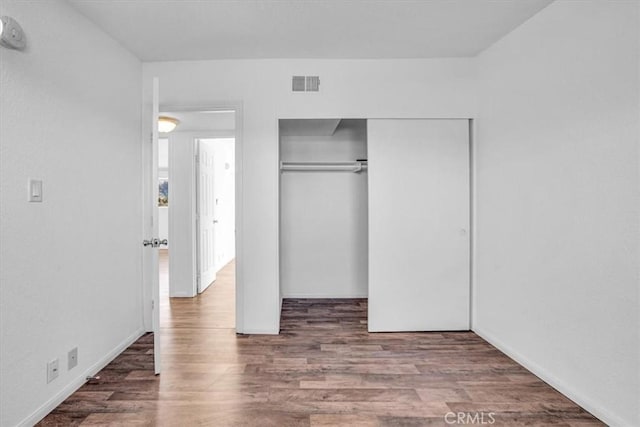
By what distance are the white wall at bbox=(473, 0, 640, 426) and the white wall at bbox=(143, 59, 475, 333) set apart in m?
0.46

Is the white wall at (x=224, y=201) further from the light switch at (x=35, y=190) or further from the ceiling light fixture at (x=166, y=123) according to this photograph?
Result: the light switch at (x=35, y=190)

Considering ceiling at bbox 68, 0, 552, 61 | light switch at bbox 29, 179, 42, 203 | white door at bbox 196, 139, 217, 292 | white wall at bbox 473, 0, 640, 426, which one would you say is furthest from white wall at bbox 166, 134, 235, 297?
white wall at bbox 473, 0, 640, 426

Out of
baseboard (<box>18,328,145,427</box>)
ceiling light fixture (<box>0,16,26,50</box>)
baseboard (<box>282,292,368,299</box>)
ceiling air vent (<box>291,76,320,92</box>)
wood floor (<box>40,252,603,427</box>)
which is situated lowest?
wood floor (<box>40,252,603,427</box>)

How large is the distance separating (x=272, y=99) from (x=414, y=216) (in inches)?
67.0

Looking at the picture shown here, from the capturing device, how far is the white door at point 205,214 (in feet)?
15.8

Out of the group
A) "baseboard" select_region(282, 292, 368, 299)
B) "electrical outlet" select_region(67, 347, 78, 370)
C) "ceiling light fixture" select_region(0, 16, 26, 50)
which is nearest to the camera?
"ceiling light fixture" select_region(0, 16, 26, 50)

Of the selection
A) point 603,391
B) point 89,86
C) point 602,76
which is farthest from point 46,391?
point 602,76

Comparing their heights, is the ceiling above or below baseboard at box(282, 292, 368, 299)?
above

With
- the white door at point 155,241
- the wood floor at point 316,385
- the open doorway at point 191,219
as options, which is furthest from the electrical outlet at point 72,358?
the open doorway at point 191,219

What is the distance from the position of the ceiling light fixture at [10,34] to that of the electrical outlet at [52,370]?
1.75 meters

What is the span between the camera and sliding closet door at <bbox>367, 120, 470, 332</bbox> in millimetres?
3336

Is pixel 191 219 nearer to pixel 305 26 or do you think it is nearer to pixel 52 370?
pixel 52 370

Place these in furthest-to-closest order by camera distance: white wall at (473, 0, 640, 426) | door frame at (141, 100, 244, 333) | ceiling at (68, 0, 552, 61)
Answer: door frame at (141, 100, 244, 333), ceiling at (68, 0, 552, 61), white wall at (473, 0, 640, 426)

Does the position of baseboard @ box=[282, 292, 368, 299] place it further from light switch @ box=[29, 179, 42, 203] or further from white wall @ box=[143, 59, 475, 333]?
light switch @ box=[29, 179, 42, 203]
